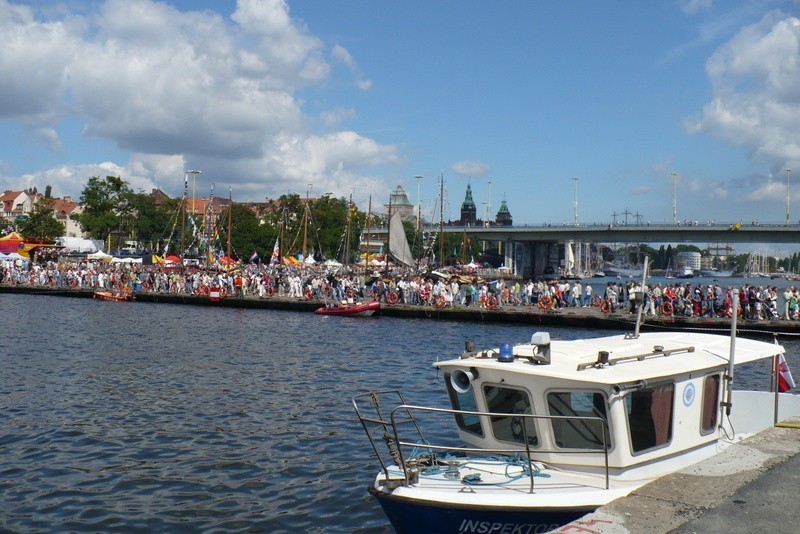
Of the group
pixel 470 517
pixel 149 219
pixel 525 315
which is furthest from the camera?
pixel 149 219

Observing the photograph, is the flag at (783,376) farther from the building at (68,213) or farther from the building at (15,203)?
the building at (15,203)

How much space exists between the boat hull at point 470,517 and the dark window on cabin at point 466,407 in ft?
5.55

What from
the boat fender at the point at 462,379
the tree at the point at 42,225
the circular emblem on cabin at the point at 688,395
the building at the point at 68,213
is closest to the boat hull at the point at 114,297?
the tree at the point at 42,225

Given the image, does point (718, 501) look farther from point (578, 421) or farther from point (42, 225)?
point (42, 225)

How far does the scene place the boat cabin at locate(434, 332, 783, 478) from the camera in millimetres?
10242

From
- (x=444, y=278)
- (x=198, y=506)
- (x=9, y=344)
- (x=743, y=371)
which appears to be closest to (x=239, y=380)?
(x=198, y=506)

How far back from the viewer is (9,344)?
33750 mm

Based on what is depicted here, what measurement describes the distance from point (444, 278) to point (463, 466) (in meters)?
59.4

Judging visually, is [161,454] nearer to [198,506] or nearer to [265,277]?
[198,506]

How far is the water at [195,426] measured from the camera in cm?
1334

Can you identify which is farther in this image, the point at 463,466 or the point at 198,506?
the point at 198,506

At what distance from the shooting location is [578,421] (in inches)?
411

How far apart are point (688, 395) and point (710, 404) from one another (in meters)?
0.75

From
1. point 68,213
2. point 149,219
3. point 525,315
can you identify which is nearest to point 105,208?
point 149,219
